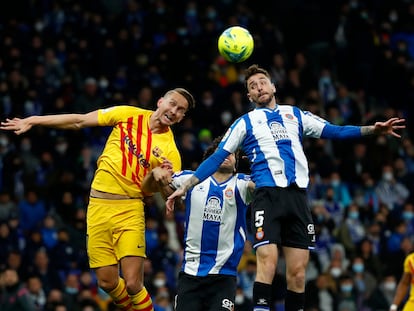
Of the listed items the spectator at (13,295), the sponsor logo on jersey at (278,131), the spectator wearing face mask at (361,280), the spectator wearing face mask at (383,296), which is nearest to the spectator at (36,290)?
the spectator at (13,295)

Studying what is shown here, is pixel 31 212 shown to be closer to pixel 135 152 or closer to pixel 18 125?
pixel 135 152

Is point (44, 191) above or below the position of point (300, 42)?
below

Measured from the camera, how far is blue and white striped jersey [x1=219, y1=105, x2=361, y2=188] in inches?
440

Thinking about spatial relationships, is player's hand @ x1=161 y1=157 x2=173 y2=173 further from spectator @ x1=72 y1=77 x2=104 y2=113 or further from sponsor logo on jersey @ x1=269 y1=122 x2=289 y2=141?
spectator @ x1=72 y1=77 x2=104 y2=113

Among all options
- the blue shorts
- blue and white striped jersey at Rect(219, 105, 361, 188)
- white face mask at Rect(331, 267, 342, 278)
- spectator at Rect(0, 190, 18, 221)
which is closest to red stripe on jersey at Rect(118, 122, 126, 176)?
blue and white striped jersey at Rect(219, 105, 361, 188)

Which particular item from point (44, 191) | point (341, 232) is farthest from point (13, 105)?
point (341, 232)

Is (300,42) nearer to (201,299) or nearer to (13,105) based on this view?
(13,105)

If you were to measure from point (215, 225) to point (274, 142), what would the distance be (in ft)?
3.94

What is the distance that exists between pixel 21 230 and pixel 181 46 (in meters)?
6.16

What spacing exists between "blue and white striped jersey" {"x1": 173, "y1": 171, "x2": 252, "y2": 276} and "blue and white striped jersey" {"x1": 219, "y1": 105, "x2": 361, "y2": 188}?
546mm

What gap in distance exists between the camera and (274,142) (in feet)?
36.8

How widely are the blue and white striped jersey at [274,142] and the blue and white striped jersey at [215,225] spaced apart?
0.55 metres

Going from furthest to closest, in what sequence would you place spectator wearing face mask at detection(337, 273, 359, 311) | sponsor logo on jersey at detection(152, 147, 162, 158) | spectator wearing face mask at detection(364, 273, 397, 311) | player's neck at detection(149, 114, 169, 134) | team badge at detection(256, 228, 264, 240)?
spectator wearing face mask at detection(364, 273, 397, 311), spectator wearing face mask at detection(337, 273, 359, 311), player's neck at detection(149, 114, 169, 134), sponsor logo on jersey at detection(152, 147, 162, 158), team badge at detection(256, 228, 264, 240)

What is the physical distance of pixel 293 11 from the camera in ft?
83.3
